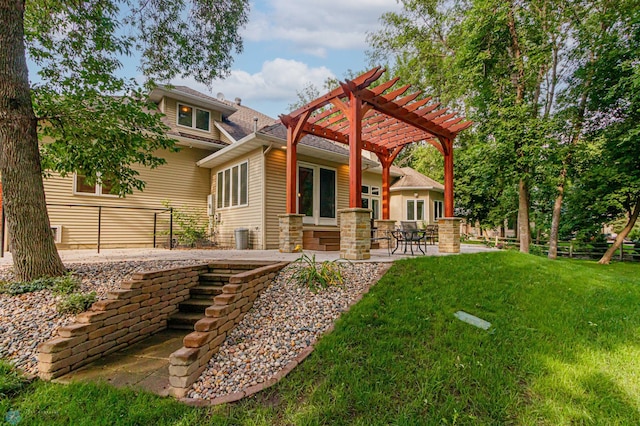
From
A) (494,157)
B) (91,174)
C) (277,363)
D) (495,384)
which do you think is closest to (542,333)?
(495,384)

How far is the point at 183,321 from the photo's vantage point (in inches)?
146

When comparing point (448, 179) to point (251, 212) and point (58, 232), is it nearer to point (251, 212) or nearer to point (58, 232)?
point (251, 212)

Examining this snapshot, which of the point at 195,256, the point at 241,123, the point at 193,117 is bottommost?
the point at 195,256

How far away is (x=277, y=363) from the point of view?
2590 millimetres

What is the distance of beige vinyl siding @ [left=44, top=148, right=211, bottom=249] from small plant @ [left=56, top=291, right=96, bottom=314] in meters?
5.92

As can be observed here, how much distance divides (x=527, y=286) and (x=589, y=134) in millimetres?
9221

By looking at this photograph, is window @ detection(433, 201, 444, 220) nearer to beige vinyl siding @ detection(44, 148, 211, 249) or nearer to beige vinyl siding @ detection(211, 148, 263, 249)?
beige vinyl siding @ detection(211, 148, 263, 249)

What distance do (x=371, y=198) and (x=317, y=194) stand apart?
A: 4624 mm

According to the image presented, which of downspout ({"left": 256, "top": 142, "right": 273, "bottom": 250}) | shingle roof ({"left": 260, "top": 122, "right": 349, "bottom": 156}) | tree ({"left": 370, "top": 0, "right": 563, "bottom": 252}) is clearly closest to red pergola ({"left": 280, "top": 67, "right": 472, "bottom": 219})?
shingle roof ({"left": 260, "top": 122, "right": 349, "bottom": 156})

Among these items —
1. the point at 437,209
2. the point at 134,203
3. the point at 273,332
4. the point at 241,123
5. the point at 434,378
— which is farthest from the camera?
the point at 437,209

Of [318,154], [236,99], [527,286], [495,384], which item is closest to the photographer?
[495,384]

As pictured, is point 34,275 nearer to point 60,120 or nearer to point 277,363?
point 60,120

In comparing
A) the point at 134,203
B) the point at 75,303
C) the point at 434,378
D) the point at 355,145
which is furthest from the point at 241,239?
the point at 434,378

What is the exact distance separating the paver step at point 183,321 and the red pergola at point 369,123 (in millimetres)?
3262
